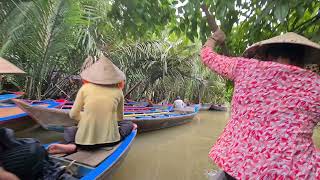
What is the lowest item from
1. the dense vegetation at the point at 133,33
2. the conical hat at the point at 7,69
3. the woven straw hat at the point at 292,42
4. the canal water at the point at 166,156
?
the canal water at the point at 166,156

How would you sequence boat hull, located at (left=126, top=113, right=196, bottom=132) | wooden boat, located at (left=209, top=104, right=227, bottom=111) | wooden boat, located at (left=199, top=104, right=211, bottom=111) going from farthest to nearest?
wooden boat, located at (left=209, top=104, right=227, bottom=111) → wooden boat, located at (left=199, top=104, right=211, bottom=111) → boat hull, located at (left=126, top=113, right=196, bottom=132)

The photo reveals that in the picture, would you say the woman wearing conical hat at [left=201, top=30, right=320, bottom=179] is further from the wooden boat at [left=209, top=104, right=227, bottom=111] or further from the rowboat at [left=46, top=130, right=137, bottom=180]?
the wooden boat at [left=209, top=104, right=227, bottom=111]

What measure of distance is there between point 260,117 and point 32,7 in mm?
6617

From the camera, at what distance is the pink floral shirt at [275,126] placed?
3.84 feet

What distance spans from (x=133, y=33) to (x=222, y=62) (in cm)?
111

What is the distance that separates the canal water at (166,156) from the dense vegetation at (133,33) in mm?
1530

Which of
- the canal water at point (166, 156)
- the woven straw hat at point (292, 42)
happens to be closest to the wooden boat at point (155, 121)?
the canal water at point (166, 156)

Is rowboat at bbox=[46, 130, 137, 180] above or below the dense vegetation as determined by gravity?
below

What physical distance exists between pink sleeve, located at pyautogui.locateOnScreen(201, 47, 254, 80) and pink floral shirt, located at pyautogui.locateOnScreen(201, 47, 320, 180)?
0.25 feet

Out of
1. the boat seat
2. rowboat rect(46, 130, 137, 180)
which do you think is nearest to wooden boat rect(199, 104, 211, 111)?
rowboat rect(46, 130, 137, 180)

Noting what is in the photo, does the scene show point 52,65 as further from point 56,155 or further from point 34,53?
point 56,155

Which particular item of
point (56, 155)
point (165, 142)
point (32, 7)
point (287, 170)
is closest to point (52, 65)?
point (32, 7)

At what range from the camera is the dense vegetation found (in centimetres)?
198

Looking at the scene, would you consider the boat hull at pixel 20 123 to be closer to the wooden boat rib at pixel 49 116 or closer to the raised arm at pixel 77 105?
the wooden boat rib at pixel 49 116
